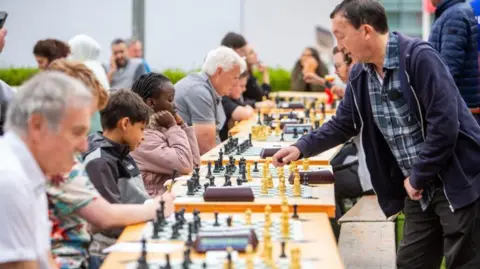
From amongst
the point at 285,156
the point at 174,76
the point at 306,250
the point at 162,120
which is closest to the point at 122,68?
the point at 174,76

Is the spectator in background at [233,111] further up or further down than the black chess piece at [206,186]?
further down

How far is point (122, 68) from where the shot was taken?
1330 centimetres

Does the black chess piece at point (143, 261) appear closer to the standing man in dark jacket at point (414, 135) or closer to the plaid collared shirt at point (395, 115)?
the standing man in dark jacket at point (414, 135)

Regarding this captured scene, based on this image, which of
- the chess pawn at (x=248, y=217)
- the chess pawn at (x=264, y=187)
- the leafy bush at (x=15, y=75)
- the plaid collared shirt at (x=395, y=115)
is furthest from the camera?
the leafy bush at (x=15, y=75)

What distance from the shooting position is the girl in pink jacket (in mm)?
6125

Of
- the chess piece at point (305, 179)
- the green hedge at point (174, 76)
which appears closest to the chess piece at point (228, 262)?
the chess piece at point (305, 179)

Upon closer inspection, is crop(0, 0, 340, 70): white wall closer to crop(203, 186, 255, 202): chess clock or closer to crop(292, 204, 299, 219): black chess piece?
crop(203, 186, 255, 202): chess clock

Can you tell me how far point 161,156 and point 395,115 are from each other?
1.72m

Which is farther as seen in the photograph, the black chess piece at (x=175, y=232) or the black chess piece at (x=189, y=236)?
the black chess piece at (x=175, y=232)

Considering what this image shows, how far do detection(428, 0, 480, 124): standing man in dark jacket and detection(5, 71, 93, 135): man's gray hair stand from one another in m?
4.52

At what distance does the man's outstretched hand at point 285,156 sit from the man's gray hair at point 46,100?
7.69 feet

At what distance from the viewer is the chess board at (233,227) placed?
4.02 meters

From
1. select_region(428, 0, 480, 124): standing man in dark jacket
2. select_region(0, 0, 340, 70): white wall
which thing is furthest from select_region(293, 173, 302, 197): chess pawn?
select_region(0, 0, 340, 70): white wall

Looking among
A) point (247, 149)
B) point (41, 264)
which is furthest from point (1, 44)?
point (41, 264)
